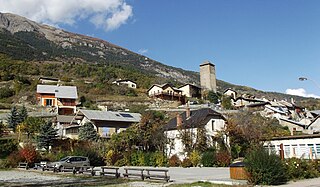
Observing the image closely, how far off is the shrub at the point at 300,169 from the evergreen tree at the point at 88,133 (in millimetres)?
32321

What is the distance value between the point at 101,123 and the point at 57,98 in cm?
2511

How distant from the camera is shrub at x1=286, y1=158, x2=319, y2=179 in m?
20.6

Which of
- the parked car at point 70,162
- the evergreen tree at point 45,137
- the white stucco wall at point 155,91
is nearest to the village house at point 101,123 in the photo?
the evergreen tree at point 45,137

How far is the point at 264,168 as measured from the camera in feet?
59.7

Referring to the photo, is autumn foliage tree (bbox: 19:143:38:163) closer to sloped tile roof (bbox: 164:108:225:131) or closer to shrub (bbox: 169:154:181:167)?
sloped tile roof (bbox: 164:108:225:131)

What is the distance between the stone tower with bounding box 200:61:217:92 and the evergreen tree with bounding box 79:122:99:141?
7866 centimetres

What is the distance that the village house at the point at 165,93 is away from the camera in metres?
91.0

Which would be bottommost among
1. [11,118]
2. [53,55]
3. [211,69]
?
[11,118]

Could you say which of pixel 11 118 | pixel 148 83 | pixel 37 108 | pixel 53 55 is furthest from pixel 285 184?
pixel 53 55

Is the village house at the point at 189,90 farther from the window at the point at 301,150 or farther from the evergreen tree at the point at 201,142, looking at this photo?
the window at the point at 301,150

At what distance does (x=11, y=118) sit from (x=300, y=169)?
46084mm

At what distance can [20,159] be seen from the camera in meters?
39.8

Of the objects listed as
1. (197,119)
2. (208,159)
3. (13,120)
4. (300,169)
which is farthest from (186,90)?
(300,169)

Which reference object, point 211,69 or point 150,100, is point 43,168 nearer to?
point 150,100
